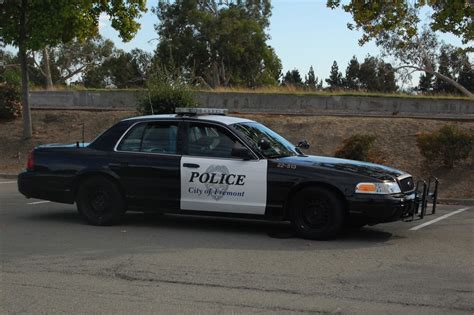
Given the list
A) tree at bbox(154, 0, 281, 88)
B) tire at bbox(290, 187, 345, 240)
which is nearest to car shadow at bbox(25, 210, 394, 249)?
tire at bbox(290, 187, 345, 240)

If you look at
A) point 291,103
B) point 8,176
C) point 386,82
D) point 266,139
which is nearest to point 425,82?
point 386,82

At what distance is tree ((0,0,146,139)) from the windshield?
1014 cm

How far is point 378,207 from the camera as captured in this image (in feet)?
23.8

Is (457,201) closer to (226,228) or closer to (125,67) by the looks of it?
(226,228)

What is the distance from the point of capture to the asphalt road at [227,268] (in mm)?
5113

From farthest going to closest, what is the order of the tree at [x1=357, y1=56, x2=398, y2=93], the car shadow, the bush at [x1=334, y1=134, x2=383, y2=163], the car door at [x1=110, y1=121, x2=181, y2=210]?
the tree at [x1=357, y1=56, x2=398, y2=93], the bush at [x1=334, y1=134, x2=383, y2=163], the car door at [x1=110, y1=121, x2=181, y2=210], the car shadow

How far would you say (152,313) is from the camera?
4848 mm

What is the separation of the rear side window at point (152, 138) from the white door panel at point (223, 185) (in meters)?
0.38

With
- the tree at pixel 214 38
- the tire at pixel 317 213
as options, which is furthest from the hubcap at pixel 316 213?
the tree at pixel 214 38

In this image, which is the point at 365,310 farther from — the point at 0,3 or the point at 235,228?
the point at 0,3

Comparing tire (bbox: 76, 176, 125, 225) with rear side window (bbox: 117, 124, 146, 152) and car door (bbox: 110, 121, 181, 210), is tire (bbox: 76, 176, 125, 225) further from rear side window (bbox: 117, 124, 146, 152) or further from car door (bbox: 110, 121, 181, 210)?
rear side window (bbox: 117, 124, 146, 152)

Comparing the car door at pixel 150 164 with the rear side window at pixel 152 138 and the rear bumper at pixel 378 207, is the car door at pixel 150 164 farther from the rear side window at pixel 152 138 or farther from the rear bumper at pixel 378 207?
the rear bumper at pixel 378 207

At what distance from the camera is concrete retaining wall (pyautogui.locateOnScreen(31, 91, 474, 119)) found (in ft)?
65.1

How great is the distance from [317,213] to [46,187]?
3.99 metres
